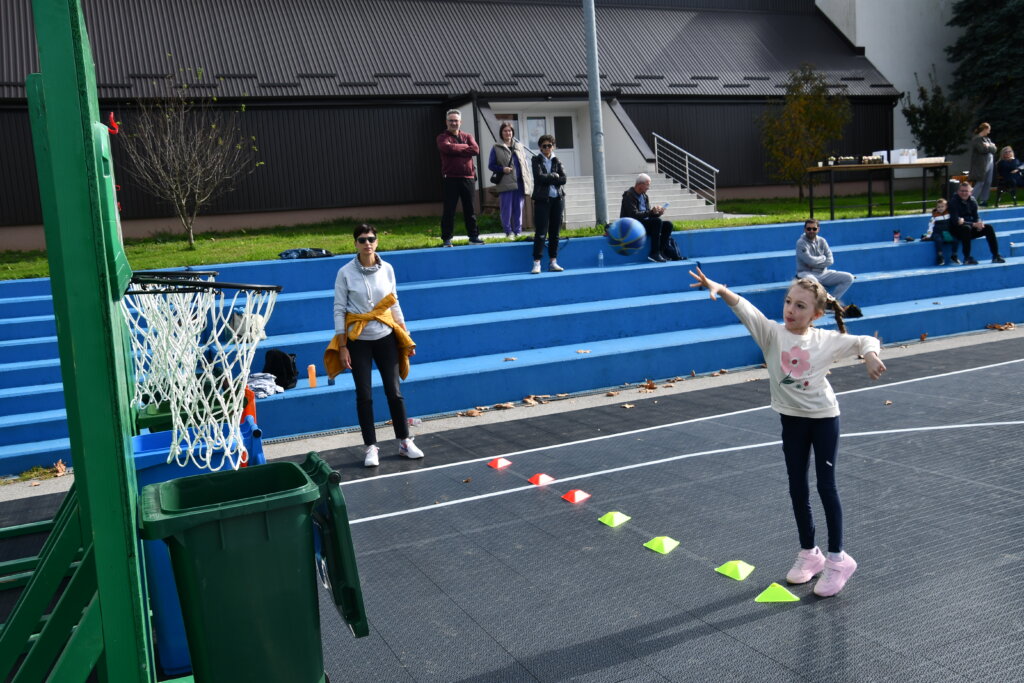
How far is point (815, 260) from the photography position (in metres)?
13.1

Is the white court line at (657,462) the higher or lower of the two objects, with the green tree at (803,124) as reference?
lower

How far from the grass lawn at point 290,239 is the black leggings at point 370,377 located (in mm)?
6568

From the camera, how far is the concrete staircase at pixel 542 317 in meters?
9.74

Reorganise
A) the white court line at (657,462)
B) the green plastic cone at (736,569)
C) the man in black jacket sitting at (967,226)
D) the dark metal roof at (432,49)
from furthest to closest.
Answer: the dark metal roof at (432,49) < the man in black jacket sitting at (967,226) < the white court line at (657,462) < the green plastic cone at (736,569)

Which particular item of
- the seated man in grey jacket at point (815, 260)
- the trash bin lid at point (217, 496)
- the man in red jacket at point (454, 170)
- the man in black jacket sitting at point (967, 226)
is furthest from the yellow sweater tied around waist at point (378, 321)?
the man in black jacket sitting at point (967, 226)

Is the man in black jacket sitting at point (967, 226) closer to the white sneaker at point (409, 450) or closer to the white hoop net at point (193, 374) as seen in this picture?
the white sneaker at point (409, 450)

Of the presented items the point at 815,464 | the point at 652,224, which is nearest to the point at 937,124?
the point at 652,224

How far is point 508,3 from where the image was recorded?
26.0m

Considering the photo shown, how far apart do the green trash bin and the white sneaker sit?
15.3 feet

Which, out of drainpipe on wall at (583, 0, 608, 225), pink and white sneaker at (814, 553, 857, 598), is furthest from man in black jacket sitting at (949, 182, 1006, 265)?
pink and white sneaker at (814, 553, 857, 598)

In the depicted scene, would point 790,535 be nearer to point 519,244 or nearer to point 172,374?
point 172,374

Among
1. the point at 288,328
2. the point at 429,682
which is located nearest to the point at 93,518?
the point at 429,682

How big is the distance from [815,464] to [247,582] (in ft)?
10.5

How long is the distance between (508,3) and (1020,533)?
23476 mm
